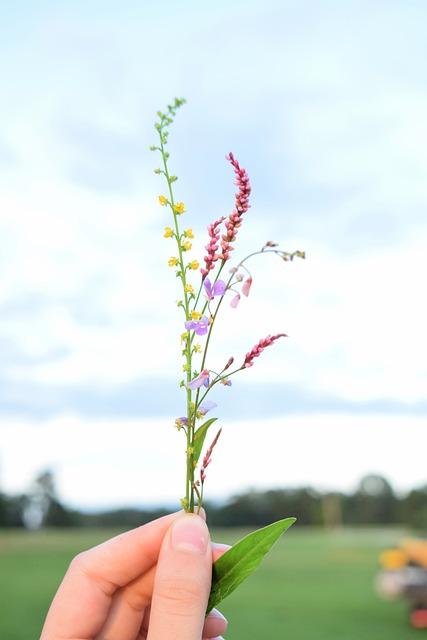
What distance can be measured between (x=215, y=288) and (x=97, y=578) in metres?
0.75

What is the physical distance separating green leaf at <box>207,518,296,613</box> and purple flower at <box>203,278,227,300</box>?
52 cm

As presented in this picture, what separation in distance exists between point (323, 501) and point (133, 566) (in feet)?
70.1

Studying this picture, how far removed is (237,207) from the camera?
5.52 ft

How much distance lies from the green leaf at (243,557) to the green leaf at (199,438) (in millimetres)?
214

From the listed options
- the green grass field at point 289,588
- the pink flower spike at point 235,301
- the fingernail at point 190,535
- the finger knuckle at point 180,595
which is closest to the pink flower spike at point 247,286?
the pink flower spike at point 235,301

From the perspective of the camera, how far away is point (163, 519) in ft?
5.98

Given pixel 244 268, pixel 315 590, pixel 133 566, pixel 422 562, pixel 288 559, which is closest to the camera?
pixel 244 268

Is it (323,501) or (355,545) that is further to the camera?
(323,501)

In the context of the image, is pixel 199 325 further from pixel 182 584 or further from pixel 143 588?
pixel 143 588

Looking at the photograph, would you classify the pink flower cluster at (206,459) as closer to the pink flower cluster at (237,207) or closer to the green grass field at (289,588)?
the pink flower cluster at (237,207)

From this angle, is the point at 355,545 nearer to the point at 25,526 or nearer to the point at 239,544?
the point at 25,526

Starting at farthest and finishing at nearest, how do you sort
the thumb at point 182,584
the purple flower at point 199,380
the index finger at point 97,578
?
1. the index finger at point 97,578
2. the purple flower at point 199,380
3. the thumb at point 182,584

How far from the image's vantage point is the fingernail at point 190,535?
64.9 inches

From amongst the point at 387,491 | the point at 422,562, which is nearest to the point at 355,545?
the point at 387,491
